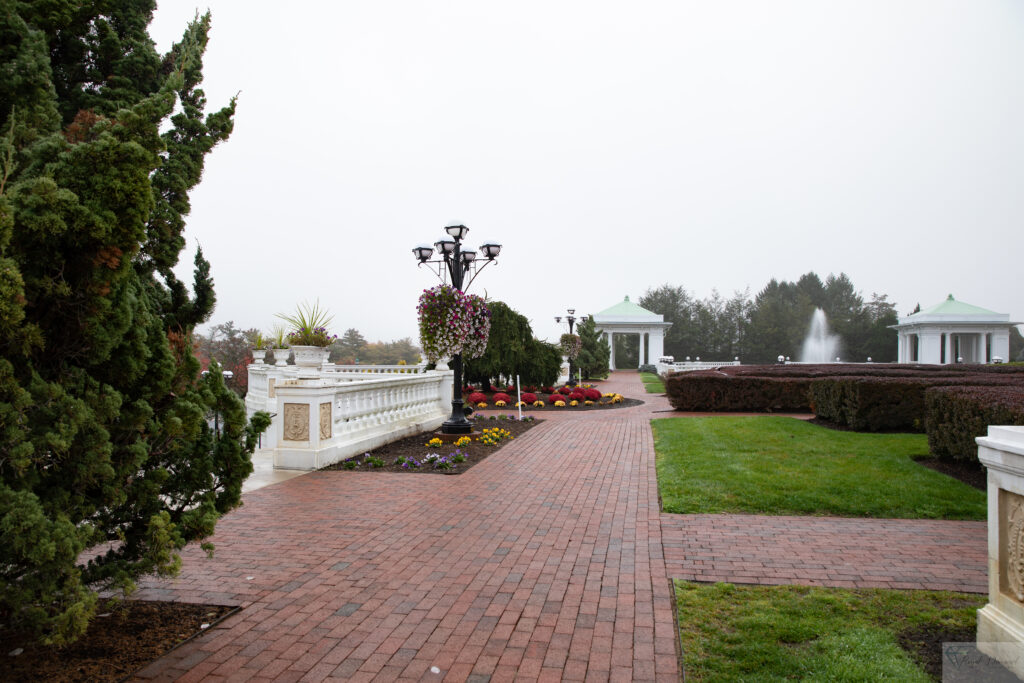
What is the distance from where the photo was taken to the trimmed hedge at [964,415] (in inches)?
270

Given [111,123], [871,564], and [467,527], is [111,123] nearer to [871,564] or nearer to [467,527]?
[467,527]

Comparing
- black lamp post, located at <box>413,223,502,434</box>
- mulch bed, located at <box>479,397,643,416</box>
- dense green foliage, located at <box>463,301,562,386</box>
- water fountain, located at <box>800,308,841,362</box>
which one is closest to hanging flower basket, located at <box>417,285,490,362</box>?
black lamp post, located at <box>413,223,502,434</box>

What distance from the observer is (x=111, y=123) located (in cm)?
283

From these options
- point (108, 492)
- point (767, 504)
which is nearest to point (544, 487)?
point (767, 504)

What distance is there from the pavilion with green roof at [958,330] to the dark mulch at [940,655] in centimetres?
5304

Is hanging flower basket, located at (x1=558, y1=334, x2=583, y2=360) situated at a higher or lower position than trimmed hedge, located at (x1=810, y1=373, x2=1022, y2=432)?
higher

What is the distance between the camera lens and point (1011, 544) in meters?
2.91

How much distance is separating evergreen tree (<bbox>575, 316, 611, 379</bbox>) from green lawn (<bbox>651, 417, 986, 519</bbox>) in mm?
24159

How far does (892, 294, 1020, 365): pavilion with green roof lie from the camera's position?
48344mm

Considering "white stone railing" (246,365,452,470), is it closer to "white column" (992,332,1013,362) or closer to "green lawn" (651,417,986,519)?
"green lawn" (651,417,986,519)

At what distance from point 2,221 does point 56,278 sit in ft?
1.24

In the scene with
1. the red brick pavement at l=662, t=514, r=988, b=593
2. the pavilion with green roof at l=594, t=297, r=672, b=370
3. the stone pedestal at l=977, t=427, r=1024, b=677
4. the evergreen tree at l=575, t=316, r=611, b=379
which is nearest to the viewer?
the stone pedestal at l=977, t=427, r=1024, b=677

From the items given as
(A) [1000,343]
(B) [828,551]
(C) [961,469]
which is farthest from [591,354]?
(A) [1000,343]

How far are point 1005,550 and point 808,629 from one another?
1064 millimetres
